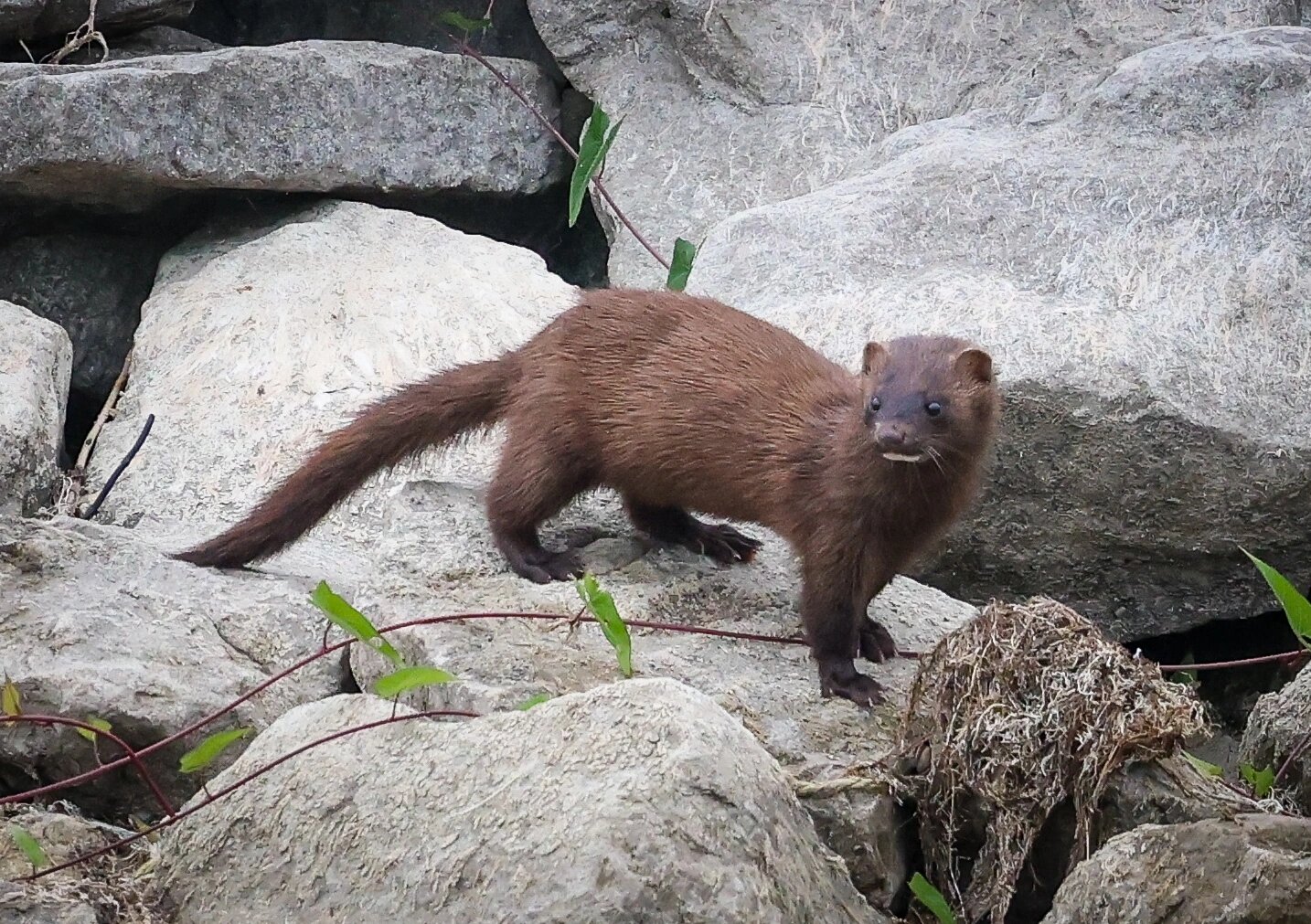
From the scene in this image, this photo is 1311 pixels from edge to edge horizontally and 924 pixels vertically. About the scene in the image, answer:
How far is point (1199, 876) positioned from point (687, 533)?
2.71m

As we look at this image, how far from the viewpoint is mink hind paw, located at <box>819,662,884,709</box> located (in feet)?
14.2

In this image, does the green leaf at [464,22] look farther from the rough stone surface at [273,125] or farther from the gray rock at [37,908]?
the gray rock at [37,908]

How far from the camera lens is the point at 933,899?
3414mm

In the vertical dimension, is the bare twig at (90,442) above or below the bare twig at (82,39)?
below

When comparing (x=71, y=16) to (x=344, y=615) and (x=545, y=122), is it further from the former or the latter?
(x=344, y=615)

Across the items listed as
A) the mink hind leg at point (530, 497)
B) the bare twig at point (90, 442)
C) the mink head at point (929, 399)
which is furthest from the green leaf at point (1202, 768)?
the bare twig at point (90, 442)

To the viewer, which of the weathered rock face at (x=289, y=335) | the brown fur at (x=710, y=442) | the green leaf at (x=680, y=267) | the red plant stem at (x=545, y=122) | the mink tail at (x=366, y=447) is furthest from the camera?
the red plant stem at (x=545, y=122)

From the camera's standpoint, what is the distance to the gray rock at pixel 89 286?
22.1 ft

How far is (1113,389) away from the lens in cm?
527

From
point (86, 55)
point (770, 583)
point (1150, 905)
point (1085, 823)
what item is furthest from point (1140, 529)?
point (86, 55)

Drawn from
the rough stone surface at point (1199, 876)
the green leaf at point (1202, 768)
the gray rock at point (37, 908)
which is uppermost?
the rough stone surface at point (1199, 876)

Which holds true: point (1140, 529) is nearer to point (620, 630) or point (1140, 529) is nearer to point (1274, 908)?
point (620, 630)

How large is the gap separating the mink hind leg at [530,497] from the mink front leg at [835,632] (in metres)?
0.88

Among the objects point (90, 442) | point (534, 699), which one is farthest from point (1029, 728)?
point (90, 442)
